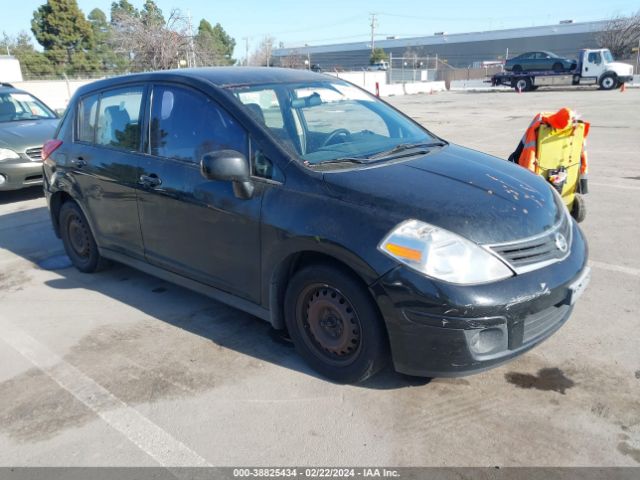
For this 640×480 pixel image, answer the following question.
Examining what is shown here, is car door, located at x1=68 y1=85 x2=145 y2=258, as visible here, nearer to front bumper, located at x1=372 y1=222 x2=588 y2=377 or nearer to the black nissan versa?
the black nissan versa

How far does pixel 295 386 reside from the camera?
3.27 metres

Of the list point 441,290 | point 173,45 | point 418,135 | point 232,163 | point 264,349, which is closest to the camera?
point 441,290

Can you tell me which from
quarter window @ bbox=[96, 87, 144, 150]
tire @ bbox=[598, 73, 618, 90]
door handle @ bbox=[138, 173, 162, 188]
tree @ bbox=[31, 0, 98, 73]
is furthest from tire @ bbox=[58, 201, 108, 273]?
tree @ bbox=[31, 0, 98, 73]

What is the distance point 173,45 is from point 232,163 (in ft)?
125

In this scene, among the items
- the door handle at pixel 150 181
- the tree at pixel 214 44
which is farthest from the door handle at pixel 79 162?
the tree at pixel 214 44

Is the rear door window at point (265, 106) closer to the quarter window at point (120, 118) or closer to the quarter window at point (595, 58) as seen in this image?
the quarter window at point (120, 118)

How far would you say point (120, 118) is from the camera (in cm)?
452

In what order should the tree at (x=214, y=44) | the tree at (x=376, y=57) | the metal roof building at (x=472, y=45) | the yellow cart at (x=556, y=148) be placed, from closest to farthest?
the yellow cart at (x=556, y=148)
the tree at (x=214, y=44)
the metal roof building at (x=472, y=45)
the tree at (x=376, y=57)

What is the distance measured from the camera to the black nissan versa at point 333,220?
2.76 meters

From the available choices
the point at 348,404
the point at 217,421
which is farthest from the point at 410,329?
the point at 217,421

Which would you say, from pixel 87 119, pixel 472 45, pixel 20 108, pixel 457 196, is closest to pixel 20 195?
pixel 20 108

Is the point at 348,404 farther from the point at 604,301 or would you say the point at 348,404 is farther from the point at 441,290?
the point at 604,301

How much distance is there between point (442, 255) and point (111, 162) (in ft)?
9.65

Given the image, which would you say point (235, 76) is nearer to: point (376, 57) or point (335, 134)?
point (335, 134)
